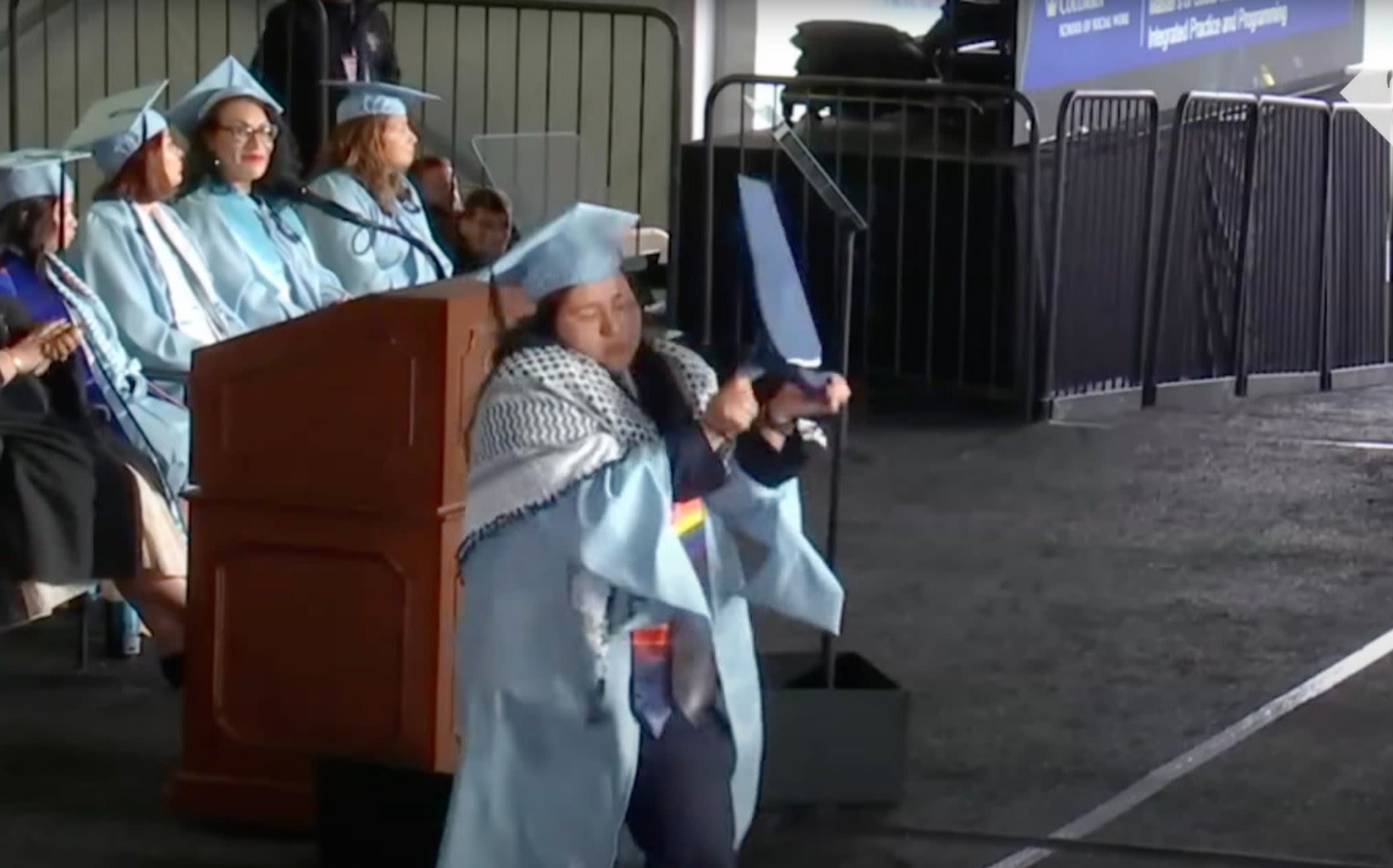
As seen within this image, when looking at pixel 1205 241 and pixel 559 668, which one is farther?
pixel 1205 241

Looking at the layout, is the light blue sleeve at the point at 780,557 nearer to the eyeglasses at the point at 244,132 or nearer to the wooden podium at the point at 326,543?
the wooden podium at the point at 326,543

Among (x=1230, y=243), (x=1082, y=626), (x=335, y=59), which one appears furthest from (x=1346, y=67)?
(x=1082, y=626)

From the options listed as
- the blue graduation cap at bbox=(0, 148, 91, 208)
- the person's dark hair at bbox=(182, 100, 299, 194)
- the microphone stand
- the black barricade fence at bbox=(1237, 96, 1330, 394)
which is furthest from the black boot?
the black barricade fence at bbox=(1237, 96, 1330, 394)

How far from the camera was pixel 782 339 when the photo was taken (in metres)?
3.81

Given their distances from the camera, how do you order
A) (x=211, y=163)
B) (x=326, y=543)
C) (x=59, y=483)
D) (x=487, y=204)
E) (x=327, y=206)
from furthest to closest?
(x=487, y=204) < (x=327, y=206) < (x=211, y=163) < (x=59, y=483) < (x=326, y=543)

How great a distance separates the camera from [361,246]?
744 cm

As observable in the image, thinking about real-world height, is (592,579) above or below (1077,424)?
above

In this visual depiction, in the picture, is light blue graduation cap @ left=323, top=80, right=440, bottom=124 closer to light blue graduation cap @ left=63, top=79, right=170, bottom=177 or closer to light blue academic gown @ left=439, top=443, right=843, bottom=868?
light blue graduation cap @ left=63, top=79, right=170, bottom=177

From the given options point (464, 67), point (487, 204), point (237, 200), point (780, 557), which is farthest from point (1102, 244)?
point (780, 557)

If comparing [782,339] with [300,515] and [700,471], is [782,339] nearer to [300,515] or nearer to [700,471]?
[700,471]

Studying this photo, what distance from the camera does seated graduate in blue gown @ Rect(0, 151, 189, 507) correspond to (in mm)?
5832

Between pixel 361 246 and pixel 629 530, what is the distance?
3.87 meters

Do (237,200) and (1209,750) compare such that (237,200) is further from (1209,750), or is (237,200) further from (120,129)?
(1209,750)

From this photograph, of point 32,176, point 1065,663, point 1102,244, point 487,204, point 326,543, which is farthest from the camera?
point 1102,244
